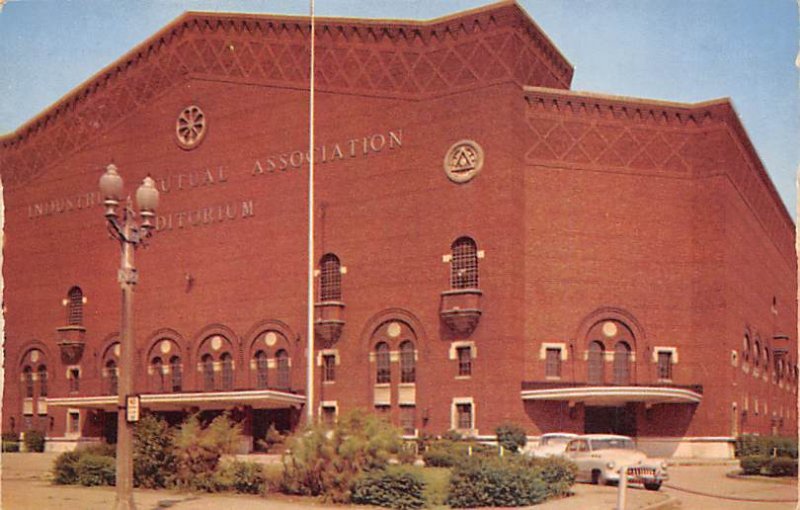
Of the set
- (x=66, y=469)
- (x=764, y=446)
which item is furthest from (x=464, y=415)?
(x=66, y=469)

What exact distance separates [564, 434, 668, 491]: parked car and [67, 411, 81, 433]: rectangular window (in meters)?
35.8

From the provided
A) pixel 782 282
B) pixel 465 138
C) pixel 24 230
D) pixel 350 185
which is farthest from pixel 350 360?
pixel 782 282

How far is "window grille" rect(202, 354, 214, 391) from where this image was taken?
168ft

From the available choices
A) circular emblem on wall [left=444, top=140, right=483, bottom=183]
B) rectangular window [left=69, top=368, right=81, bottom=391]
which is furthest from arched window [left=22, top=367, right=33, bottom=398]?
circular emblem on wall [left=444, top=140, right=483, bottom=183]

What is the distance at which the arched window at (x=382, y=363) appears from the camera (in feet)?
148

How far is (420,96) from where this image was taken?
44.9 meters

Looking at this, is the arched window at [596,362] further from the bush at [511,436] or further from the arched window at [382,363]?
the arched window at [382,363]

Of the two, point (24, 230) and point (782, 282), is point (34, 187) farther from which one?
point (782, 282)

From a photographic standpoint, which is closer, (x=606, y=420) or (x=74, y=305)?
(x=606, y=420)

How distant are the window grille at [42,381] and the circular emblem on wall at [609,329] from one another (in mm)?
34133

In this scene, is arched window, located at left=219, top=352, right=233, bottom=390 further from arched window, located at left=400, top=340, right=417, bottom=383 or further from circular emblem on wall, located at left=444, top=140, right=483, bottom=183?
circular emblem on wall, located at left=444, top=140, right=483, bottom=183

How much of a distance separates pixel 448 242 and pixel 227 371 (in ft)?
50.0

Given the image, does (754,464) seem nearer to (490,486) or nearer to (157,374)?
(490,486)

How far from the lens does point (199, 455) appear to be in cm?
2556
